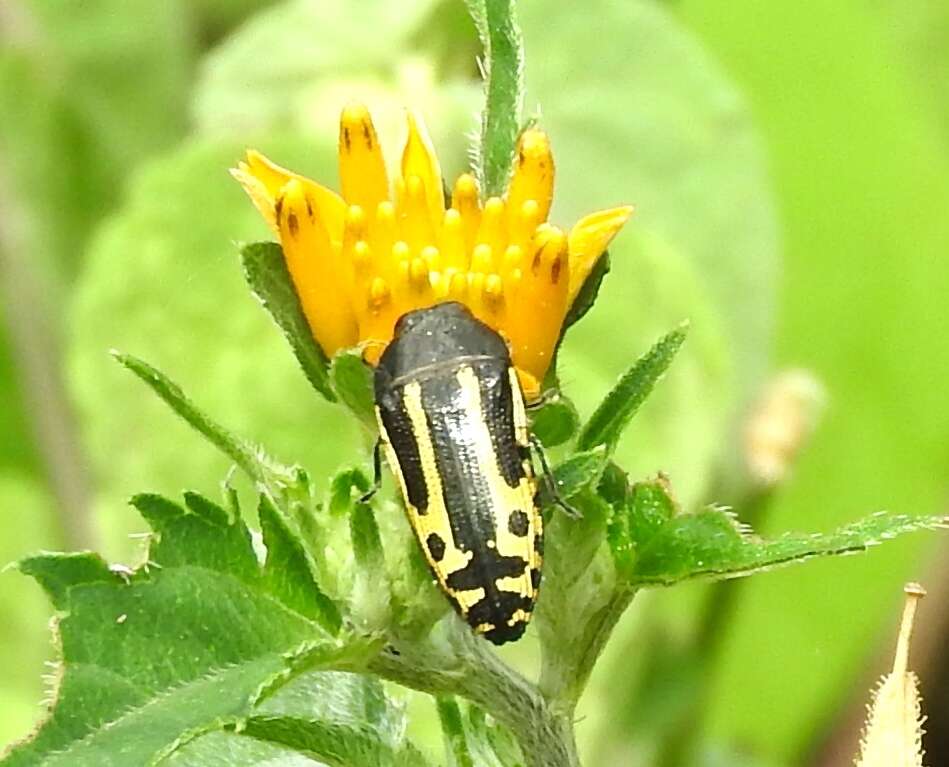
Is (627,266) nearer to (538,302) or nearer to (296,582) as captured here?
(538,302)

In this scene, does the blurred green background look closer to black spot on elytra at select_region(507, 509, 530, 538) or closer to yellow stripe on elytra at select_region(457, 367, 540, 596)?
yellow stripe on elytra at select_region(457, 367, 540, 596)

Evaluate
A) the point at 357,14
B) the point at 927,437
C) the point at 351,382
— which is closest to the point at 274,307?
the point at 351,382

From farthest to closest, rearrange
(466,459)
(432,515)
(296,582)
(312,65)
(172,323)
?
(312,65)
(172,323)
(466,459)
(432,515)
(296,582)

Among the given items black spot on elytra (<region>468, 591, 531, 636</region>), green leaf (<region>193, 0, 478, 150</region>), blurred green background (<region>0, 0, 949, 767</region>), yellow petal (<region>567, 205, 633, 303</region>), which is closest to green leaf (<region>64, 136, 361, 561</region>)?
blurred green background (<region>0, 0, 949, 767</region>)

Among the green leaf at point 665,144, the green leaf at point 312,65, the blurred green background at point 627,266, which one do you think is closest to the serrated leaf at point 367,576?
the blurred green background at point 627,266

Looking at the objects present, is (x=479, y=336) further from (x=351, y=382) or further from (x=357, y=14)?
(x=357, y=14)

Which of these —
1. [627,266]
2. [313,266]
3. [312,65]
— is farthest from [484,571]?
[312,65]
